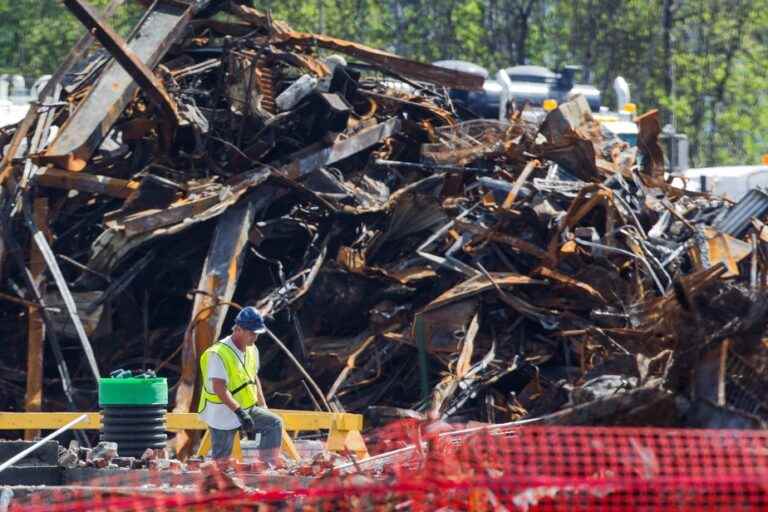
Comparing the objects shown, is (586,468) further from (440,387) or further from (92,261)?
(92,261)

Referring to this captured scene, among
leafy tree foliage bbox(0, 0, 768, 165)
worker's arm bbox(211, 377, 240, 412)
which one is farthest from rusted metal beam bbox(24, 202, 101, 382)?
leafy tree foliage bbox(0, 0, 768, 165)

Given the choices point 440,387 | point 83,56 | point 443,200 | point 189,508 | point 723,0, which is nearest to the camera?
point 189,508

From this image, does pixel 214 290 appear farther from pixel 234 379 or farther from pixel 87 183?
pixel 234 379

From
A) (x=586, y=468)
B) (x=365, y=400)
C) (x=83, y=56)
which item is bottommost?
(x=365, y=400)

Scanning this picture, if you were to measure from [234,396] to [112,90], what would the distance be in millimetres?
4962

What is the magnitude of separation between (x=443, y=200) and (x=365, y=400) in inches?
91.4

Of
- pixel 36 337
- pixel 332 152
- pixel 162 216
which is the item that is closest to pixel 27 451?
pixel 36 337

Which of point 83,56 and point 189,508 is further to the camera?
point 83,56

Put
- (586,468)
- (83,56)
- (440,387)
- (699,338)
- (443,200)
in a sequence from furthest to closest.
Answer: (83,56) < (443,200) < (440,387) < (699,338) < (586,468)

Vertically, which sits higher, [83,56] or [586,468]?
[83,56]

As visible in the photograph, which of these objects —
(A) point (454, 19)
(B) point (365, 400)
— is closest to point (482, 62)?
(A) point (454, 19)

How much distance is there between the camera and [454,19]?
1535 inches

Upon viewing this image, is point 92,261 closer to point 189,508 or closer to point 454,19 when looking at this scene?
point 189,508

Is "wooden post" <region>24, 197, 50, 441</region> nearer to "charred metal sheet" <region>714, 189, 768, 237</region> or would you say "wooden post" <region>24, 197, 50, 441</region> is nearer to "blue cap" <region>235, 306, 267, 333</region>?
"blue cap" <region>235, 306, 267, 333</region>
